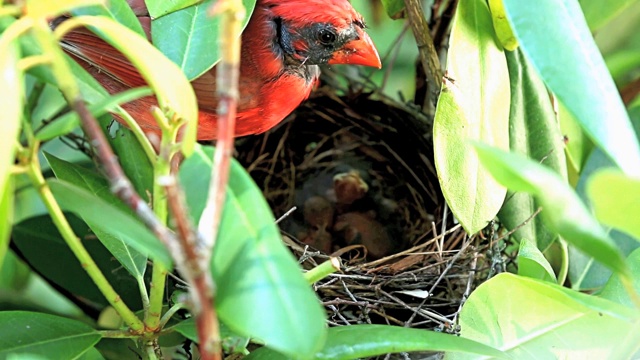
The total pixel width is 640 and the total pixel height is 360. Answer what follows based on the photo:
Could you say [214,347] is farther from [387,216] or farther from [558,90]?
[387,216]

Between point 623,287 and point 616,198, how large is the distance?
0.44 metres

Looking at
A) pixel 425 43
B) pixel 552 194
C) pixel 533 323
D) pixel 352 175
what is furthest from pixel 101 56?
pixel 552 194

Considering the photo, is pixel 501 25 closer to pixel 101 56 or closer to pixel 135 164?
pixel 135 164

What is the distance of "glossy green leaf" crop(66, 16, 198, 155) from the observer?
76 centimetres

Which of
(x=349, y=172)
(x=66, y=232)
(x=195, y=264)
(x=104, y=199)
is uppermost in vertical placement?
(x=195, y=264)

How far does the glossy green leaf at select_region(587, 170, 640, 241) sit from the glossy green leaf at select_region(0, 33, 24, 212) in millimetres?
478

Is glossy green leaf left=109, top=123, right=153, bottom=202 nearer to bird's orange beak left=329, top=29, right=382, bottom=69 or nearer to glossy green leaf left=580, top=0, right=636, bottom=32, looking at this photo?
bird's orange beak left=329, top=29, right=382, bottom=69

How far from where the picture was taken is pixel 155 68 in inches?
29.9

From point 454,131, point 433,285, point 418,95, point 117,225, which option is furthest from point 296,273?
point 418,95

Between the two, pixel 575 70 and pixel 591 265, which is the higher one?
pixel 575 70

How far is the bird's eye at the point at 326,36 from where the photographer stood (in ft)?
5.67

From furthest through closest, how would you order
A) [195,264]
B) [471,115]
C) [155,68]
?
[471,115] < [155,68] < [195,264]

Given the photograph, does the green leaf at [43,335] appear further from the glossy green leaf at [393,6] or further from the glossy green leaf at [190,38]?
the glossy green leaf at [393,6]

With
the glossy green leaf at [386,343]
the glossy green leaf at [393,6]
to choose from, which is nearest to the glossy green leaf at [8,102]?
the glossy green leaf at [386,343]
